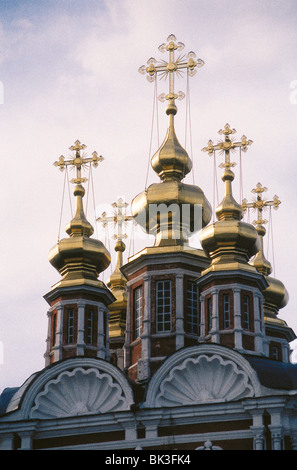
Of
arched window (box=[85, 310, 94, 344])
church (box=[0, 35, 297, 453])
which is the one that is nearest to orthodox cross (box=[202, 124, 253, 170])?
church (box=[0, 35, 297, 453])

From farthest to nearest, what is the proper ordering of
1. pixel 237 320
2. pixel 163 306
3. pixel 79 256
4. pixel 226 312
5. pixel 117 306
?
pixel 117 306 → pixel 79 256 → pixel 163 306 → pixel 226 312 → pixel 237 320

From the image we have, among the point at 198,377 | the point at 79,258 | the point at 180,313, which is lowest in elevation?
the point at 198,377

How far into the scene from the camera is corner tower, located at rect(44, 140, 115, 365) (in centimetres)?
3528

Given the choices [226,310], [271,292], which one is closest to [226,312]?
[226,310]

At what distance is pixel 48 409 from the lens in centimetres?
3253

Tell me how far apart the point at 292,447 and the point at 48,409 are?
580 cm

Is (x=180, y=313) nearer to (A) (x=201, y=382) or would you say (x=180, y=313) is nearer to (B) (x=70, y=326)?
(B) (x=70, y=326)

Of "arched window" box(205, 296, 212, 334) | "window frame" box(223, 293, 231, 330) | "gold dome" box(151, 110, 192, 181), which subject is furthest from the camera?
"gold dome" box(151, 110, 192, 181)

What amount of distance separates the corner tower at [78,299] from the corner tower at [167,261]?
823 mm

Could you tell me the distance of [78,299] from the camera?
117 ft

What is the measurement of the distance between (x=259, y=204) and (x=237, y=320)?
330 inches

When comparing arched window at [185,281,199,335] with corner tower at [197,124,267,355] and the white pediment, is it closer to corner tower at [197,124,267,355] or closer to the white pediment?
corner tower at [197,124,267,355]

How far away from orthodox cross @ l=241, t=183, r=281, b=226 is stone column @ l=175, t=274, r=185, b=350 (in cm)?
689

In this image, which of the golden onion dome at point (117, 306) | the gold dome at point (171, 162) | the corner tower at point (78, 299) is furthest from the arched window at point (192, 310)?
the golden onion dome at point (117, 306)
